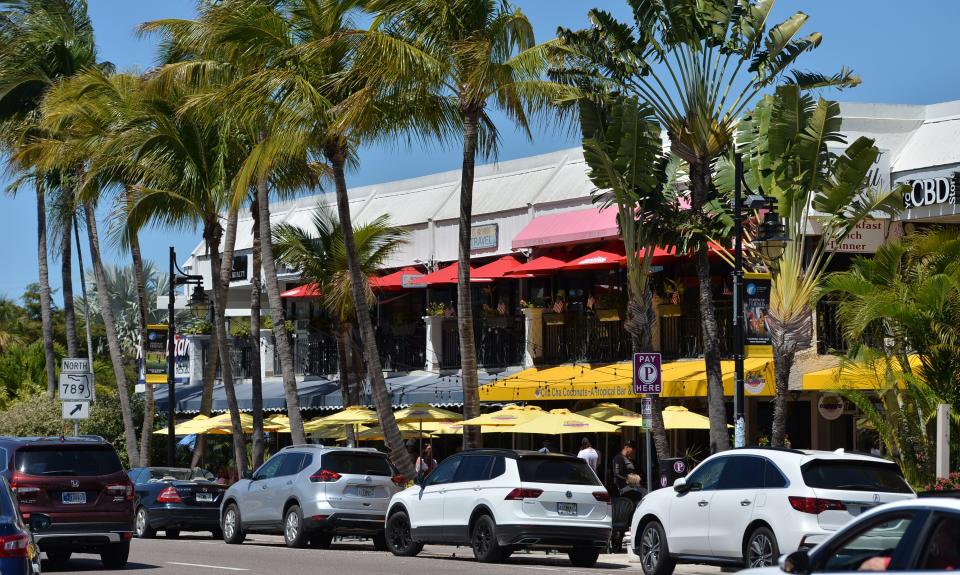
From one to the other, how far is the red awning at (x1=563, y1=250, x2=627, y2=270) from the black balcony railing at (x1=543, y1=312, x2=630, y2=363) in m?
1.53

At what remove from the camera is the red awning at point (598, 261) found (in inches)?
1198

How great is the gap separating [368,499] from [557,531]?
16.0ft

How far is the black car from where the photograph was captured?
27875mm

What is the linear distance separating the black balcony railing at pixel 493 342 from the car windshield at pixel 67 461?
54.7 feet

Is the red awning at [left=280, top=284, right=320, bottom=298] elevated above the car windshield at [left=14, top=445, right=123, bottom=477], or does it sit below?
above

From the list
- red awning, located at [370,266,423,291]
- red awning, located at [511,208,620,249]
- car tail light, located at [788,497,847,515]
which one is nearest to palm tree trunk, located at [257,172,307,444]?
red awning, located at [370,266,423,291]

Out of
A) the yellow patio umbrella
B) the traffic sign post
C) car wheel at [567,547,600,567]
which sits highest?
the traffic sign post

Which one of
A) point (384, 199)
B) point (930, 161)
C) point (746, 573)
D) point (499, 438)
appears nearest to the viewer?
point (746, 573)

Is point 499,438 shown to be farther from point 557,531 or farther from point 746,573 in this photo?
point 746,573

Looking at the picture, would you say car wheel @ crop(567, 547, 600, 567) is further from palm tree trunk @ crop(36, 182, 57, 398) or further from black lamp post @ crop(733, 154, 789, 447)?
palm tree trunk @ crop(36, 182, 57, 398)

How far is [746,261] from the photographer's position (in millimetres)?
28797

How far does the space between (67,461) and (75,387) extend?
13.2 metres

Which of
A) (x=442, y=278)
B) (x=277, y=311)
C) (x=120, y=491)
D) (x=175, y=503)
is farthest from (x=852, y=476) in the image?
(x=442, y=278)

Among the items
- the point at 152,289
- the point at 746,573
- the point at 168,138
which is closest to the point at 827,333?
the point at 168,138
